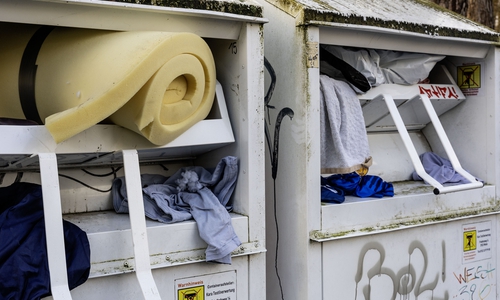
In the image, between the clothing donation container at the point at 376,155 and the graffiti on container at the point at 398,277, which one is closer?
the clothing donation container at the point at 376,155

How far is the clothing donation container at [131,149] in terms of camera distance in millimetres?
2057

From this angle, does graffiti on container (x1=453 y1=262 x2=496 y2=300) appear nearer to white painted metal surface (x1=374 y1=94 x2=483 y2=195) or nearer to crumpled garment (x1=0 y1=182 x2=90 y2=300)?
white painted metal surface (x1=374 y1=94 x2=483 y2=195)

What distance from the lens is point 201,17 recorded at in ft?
8.03

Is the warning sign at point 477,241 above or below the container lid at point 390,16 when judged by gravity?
below

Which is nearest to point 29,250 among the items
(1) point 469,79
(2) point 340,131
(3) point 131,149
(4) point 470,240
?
(3) point 131,149

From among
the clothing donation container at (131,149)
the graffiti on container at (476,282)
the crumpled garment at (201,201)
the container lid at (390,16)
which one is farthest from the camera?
the graffiti on container at (476,282)

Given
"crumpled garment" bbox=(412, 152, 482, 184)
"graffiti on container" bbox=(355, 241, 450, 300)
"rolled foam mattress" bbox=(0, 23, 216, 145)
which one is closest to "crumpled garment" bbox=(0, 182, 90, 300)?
"rolled foam mattress" bbox=(0, 23, 216, 145)

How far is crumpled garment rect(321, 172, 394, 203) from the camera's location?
10.3 ft

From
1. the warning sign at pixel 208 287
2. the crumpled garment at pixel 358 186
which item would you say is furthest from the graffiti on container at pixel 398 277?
the warning sign at pixel 208 287

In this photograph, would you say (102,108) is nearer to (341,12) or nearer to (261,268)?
(261,268)

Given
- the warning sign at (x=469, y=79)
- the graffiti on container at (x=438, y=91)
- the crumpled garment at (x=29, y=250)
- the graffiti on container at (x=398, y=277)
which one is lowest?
the graffiti on container at (x=398, y=277)

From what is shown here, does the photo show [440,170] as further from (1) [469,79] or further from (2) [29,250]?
(2) [29,250]

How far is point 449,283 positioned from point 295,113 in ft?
4.78

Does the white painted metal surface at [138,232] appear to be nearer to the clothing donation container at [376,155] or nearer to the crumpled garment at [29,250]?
the crumpled garment at [29,250]
